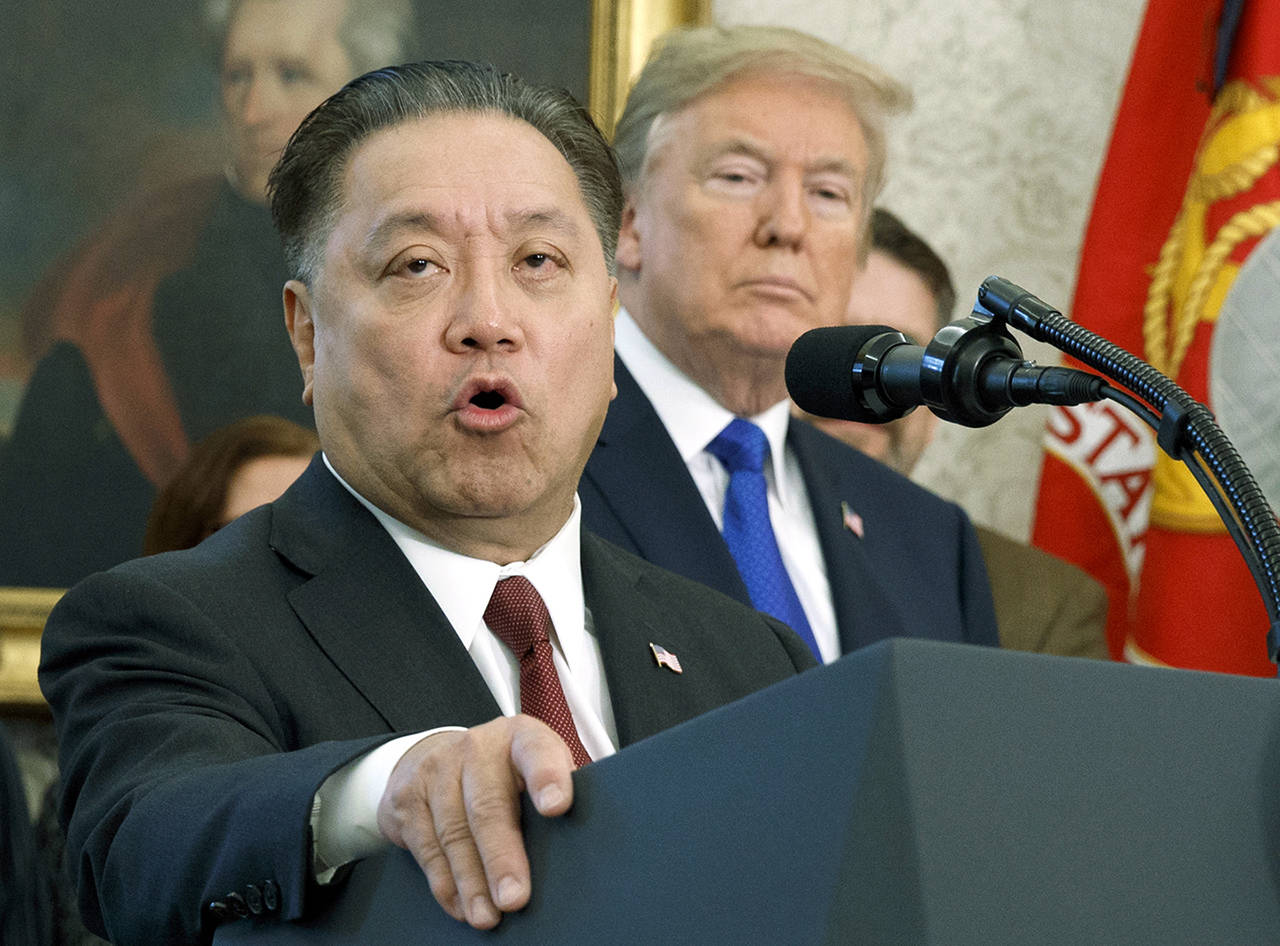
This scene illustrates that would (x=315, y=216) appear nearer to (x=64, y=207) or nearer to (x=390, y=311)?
(x=390, y=311)

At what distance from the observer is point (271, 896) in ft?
3.77

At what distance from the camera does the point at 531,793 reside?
37.6 inches

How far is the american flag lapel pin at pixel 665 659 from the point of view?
1.88 metres

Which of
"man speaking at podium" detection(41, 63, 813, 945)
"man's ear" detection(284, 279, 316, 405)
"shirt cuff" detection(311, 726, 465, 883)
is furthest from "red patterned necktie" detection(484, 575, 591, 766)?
"shirt cuff" detection(311, 726, 465, 883)

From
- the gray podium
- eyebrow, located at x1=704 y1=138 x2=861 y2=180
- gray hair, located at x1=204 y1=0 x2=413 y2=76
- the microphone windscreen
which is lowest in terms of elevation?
the gray podium

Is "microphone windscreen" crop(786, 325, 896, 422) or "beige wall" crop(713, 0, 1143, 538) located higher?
"beige wall" crop(713, 0, 1143, 538)

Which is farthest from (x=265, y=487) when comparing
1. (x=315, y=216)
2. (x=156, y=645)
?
(x=156, y=645)

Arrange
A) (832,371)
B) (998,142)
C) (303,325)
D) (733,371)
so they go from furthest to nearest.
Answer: (998,142)
(733,371)
(303,325)
(832,371)

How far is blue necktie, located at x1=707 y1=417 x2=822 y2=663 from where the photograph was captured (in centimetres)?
276

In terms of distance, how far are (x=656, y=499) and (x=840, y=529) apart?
376 mm

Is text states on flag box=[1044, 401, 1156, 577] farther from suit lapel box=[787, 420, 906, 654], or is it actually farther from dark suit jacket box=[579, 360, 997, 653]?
suit lapel box=[787, 420, 906, 654]

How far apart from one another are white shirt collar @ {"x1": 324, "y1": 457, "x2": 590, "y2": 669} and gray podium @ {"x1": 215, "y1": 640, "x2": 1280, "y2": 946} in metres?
0.80

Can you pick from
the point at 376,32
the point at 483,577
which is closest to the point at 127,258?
the point at 376,32

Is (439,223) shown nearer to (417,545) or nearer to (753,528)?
(417,545)
